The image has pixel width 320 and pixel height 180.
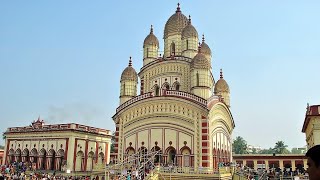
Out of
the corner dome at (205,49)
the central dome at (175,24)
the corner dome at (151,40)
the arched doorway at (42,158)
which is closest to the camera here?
the corner dome at (205,49)

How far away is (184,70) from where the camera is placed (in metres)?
34.3

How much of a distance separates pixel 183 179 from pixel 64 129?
15594 millimetres

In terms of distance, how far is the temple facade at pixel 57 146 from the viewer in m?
35.2

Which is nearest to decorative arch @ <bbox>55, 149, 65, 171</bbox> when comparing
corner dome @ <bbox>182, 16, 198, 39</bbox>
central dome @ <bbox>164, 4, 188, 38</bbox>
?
central dome @ <bbox>164, 4, 188, 38</bbox>

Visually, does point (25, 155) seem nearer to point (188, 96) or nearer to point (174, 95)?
point (174, 95)

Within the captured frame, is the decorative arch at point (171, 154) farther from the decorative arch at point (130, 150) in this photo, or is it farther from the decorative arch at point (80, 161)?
the decorative arch at point (80, 161)

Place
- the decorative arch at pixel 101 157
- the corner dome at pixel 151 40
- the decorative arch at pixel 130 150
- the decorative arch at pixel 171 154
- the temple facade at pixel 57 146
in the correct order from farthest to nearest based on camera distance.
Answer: the decorative arch at pixel 101 157 < the corner dome at pixel 151 40 < the temple facade at pixel 57 146 < the decorative arch at pixel 130 150 < the decorative arch at pixel 171 154

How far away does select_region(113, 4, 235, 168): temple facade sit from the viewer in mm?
28750

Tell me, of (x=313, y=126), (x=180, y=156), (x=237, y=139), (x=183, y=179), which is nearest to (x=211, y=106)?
(x=180, y=156)

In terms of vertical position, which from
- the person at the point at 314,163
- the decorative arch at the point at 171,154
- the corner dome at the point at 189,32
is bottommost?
the decorative arch at the point at 171,154

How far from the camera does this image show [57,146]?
3566 centimetres

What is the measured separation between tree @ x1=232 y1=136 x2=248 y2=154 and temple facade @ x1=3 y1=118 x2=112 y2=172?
173 feet

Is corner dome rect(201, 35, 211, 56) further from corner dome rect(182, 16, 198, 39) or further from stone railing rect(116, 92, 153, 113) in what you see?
stone railing rect(116, 92, 153, 113)

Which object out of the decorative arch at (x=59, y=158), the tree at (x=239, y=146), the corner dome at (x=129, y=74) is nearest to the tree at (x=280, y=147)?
the tree at (x=239, y=146)
